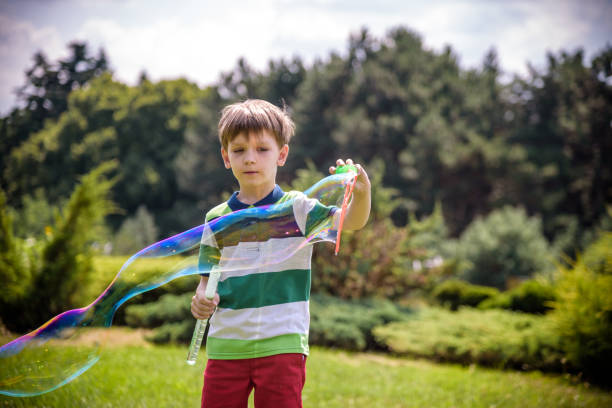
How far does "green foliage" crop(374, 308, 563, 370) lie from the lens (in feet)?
19.3

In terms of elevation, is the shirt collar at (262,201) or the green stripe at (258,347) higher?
the shirt collar at (262,201)

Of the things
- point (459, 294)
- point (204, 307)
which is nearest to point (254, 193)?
point (204, 307)

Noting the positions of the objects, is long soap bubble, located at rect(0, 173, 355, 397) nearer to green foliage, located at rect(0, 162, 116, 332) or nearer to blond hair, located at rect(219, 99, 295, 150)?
blond hair, located at rect(219, 99, 295, 150)

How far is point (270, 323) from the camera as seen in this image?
1.93m

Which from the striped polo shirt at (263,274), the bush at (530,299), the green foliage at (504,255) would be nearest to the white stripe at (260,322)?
the striped polo shirt at (263,274)

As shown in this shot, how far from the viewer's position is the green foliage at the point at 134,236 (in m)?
19.8

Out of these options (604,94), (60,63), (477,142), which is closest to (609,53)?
(604,94)

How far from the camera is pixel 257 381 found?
189 centimetres

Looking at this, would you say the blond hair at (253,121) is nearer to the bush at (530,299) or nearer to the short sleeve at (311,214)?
the short sleeve at (311,214)

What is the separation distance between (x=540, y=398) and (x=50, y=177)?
2593 cm

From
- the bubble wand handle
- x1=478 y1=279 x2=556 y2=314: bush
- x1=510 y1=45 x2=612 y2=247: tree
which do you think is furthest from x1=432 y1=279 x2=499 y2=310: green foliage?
x1=510 y1=45 x2=612 y2=247: tree

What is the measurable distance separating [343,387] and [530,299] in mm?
5295

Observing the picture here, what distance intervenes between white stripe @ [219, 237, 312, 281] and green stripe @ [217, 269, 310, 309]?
1.2 inches

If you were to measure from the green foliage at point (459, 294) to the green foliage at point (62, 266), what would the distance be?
697 centimetres
